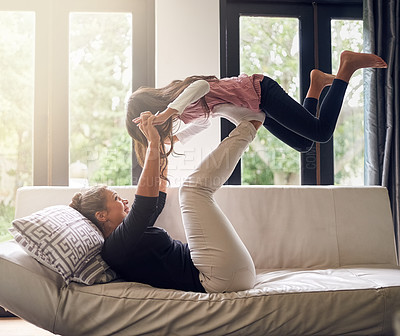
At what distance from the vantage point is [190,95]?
2.05m

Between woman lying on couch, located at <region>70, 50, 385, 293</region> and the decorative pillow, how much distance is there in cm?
6

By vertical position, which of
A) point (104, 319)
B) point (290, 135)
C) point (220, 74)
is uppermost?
point (220, 74)

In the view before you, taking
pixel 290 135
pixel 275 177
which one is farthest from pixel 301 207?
pixel 275 177

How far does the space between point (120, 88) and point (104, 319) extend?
1908 millimetres

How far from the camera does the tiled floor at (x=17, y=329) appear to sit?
2.59m

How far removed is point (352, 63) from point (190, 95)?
2.80 feet

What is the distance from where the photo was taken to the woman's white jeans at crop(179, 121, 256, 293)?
6.18 ft

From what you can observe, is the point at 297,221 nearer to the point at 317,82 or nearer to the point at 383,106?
the point at 317,82

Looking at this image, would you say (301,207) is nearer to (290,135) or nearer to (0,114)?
(290,135)

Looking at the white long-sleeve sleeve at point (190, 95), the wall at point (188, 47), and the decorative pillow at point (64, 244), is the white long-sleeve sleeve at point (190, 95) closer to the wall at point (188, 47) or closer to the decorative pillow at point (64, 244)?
the decorative pillow at point (64, 244)

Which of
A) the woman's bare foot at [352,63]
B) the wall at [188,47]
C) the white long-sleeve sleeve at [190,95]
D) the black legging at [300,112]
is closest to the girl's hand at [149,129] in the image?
the white long-sleeve sleeve at [190,95]

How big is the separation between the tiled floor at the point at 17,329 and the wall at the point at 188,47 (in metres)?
1.32

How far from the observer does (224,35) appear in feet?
10.9

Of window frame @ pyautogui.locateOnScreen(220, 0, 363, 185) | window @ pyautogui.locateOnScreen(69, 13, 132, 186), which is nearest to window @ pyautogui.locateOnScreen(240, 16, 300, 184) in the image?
window frame @ pyautogui.locateOnScreen(220, 0, 363, 185)
